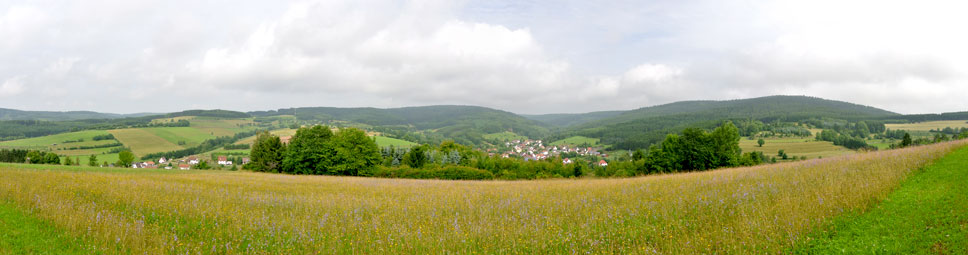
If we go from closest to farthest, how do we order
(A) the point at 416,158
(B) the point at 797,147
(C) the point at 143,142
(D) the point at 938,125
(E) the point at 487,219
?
(E) the point at 487,219
(A) the point at 416,158
(B) the point at 797,147
(D) the point at 938,125
(C) the point at 143,142

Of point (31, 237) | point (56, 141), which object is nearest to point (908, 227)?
point (31, 237)

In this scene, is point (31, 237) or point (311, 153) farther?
point (311, 153)

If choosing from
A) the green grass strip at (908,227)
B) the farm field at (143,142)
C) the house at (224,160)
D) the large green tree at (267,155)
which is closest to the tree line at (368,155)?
the large green tree at (267,155)

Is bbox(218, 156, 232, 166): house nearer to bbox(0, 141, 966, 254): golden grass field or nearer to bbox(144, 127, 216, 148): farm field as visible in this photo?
bbox(144, 127, 216, 148): farm field

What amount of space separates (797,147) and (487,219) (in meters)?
130

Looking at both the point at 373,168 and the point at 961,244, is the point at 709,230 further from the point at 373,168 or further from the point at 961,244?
the point at 373,168

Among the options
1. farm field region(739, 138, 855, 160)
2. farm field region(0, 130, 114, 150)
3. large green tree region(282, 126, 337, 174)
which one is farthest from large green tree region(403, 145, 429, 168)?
farm field region(0, 130, 114, 150)

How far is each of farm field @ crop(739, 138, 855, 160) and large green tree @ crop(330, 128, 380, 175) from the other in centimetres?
9704

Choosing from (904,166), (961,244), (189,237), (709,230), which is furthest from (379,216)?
(904,166)

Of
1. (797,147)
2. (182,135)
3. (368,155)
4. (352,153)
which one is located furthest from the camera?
(182,135)

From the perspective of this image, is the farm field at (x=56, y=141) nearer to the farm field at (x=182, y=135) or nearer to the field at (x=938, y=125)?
the farm field at (x=182, y=135)

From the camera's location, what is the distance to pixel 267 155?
50.5 meters

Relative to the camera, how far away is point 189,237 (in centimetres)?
691

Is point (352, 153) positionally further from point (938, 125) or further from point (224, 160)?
point (938, 125)
